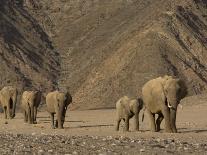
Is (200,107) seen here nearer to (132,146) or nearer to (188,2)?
(132,146)

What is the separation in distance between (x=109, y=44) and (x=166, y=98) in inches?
2649

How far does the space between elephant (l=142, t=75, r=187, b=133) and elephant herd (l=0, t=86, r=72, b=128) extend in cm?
723

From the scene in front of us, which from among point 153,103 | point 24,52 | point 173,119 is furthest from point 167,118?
point 24,52

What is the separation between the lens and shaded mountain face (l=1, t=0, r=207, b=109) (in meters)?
83.2

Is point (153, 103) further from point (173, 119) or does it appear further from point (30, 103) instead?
point (30, 103)

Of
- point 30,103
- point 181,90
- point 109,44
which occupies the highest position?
point 109,44

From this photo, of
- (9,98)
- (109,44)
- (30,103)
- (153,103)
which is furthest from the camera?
(109,44)

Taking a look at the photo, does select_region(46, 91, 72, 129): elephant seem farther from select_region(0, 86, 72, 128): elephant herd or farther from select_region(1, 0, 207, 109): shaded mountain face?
select_region(1, 0, 207, 109): shaded mountain face

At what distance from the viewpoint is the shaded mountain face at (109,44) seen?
83.2m

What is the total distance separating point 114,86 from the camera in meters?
82.2

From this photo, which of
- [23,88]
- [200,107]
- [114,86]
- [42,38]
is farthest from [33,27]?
[200,107]

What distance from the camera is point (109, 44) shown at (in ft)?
309

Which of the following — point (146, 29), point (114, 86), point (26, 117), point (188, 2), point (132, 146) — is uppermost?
point (188, 2)

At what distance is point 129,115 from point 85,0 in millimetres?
87294
